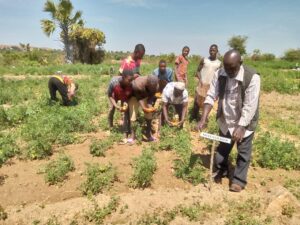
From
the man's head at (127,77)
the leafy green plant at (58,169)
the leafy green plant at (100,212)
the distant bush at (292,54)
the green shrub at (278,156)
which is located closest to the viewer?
the leafy green plant at (100,212)

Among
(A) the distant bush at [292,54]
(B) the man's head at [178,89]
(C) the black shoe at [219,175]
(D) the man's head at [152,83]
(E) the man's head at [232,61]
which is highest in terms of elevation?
(E) the man's head at [232,61]

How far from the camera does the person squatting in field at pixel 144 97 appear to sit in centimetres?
511

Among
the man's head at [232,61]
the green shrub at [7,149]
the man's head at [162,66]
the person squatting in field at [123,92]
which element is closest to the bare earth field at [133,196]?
→ the green shrub at [7,149]

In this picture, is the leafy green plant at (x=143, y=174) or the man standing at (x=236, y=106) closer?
the man standing at (x=236, y=106)

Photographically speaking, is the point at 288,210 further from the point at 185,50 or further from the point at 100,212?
the point at 185,50

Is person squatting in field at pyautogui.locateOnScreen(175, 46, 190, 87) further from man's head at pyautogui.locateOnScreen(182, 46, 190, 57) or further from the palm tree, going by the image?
the palm tree

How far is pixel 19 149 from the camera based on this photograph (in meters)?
5.25

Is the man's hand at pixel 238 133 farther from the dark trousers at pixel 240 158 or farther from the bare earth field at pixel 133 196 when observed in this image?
the bare earth field at pixel 133 196

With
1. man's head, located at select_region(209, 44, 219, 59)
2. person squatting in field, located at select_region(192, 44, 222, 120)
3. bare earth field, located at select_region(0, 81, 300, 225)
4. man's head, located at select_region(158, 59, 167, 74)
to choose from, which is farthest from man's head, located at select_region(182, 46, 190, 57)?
bare earth field, located at select_region(0, 81, 300, 225)

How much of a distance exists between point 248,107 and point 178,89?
1.89 meters

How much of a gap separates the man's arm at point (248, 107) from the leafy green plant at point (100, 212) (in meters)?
1.56

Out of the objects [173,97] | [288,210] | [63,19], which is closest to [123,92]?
[173,97]

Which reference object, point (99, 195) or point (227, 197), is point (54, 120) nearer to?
point (99, 195)

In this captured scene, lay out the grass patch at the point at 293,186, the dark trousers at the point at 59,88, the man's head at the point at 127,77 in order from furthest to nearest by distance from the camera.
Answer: the dark trousers at the point at 59,88 → the man's head at the point at 127,77 → the grass patch at the point at 293,186
